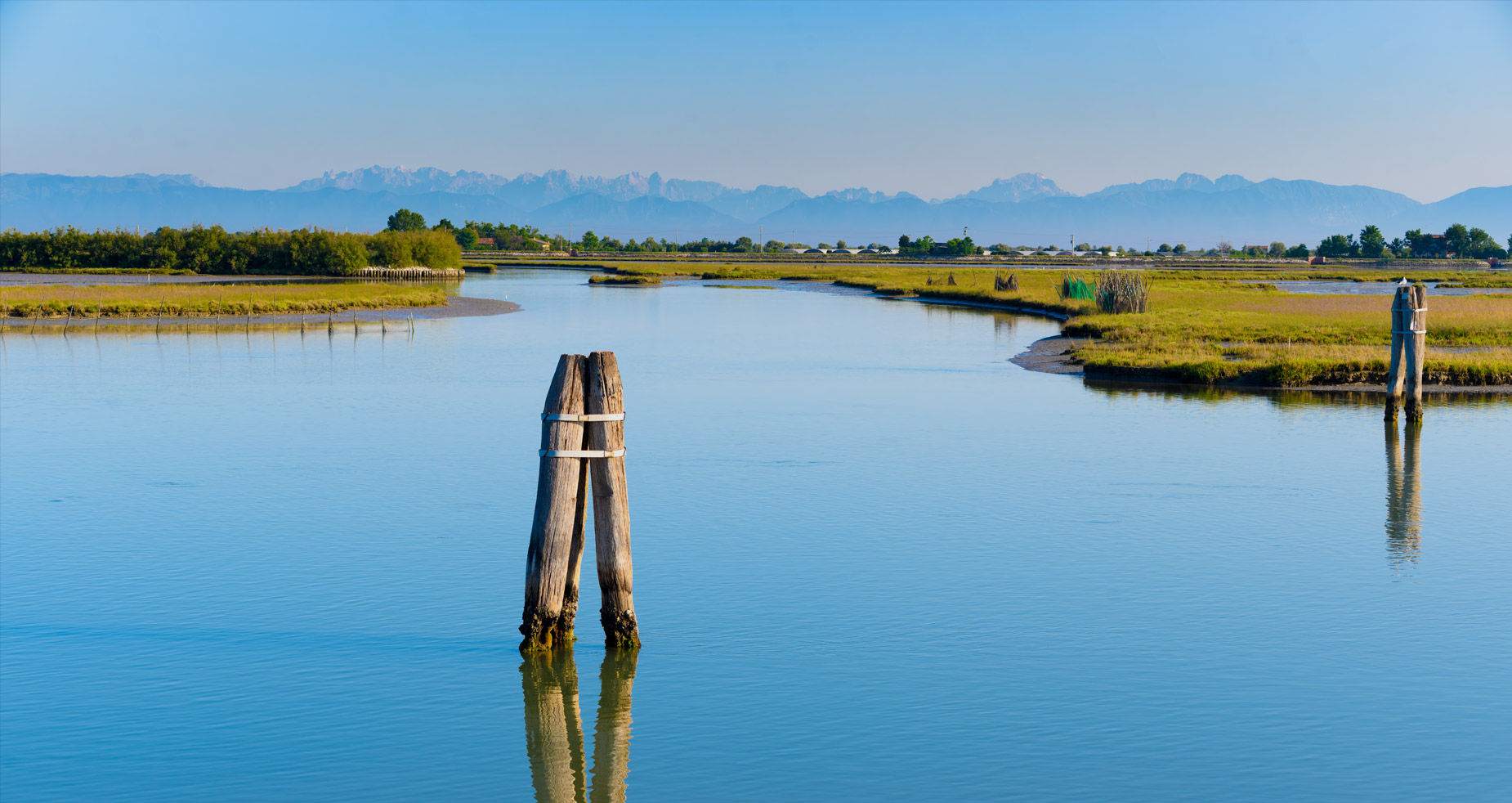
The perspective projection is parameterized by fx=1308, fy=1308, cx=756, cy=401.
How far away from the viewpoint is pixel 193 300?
61.8 meters

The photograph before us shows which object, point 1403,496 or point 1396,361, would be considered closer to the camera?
point 1403,496

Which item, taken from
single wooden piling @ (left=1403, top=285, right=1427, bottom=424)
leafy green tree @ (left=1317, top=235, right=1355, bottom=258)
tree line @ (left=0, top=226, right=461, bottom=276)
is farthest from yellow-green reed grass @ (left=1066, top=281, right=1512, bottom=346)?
leafy green tree @ (left=1317, top=235, right=1355, bottom=258)

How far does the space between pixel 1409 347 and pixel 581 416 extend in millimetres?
19634

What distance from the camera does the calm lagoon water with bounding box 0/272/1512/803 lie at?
29.2ft

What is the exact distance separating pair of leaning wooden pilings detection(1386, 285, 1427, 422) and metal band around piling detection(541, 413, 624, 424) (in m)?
18.6

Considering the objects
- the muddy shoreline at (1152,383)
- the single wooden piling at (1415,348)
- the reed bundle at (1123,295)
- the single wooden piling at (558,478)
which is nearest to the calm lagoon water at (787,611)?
the single wooden piling at (1415,348)

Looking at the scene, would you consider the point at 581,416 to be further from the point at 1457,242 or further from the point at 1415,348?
the point at 1457,242

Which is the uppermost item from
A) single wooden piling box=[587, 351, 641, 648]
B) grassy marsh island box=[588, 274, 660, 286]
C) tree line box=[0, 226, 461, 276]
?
tree line box=[0, 226, 461, 276]

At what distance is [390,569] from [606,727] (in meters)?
5.08

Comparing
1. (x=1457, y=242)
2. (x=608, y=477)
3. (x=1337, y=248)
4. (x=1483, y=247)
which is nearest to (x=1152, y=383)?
(x=608, y=477)

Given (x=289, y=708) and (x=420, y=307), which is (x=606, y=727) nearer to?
(x=289, y=708)

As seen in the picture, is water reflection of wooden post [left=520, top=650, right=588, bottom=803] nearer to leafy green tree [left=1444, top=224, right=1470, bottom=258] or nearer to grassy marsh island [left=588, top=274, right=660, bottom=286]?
grassy marsh island [left=588, top=274, right=660, bottom=286]

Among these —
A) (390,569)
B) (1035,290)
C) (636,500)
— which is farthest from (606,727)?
(1035,290)

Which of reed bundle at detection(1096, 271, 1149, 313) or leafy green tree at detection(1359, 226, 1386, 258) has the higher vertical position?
leafy green tree at detection(1359, 226, 1386, 258)
